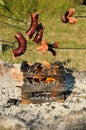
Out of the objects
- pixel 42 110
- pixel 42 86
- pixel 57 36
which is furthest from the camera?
pixel 57 36

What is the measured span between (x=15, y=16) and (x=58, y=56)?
2.92 metres

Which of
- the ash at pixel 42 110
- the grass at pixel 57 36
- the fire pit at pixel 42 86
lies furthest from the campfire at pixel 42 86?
the grass at pixel 57 36

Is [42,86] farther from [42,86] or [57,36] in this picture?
[57,36]

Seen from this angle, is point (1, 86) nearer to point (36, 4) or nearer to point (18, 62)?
point (18, 62)

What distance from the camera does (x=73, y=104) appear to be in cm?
974

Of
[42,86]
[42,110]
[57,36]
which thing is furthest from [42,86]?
[57,36]

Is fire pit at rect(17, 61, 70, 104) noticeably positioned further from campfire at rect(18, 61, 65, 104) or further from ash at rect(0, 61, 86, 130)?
ash at rect(0, 61, 86, 130)

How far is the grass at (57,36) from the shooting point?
12008 mm

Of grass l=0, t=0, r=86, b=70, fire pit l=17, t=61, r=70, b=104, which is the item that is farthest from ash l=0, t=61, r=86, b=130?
grass l=0, t=0, r=86, b=70

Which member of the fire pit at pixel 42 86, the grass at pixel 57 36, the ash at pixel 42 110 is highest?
the grass at pixel 57 36

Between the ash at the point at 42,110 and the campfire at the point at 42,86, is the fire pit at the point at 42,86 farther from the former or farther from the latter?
the ash at the point at 42,110

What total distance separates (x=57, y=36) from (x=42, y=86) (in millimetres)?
4106

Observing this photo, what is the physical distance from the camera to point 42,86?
31.8 feet

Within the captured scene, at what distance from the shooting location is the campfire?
965 cm
